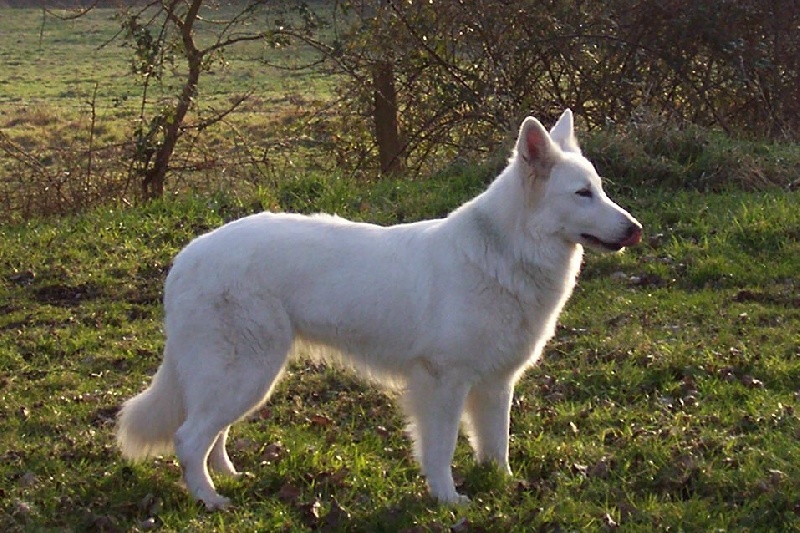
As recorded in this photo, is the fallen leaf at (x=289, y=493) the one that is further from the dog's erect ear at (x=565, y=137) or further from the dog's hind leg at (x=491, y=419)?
the dog's erect ear at (x=565, y=137)

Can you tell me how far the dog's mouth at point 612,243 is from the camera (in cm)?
486

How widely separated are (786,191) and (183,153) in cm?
688

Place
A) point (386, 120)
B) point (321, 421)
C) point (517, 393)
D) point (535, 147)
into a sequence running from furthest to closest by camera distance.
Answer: point (386, 120)
point (517, 393)
point (321, 421)
point (535, 147)

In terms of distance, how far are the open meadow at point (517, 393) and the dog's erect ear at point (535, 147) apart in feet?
4.92

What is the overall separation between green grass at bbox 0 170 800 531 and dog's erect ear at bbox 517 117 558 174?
4.92ft

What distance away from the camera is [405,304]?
16.3 ft

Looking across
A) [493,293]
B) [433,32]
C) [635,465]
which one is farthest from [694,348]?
[433,32]

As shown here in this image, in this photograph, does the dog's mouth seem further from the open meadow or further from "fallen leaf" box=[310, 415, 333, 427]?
"fallen leaf" box=[310, 415, 333, 427]

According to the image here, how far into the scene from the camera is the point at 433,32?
40.6 ft

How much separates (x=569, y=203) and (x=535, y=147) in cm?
31

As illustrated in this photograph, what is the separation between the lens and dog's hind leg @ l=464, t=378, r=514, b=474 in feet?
16.7

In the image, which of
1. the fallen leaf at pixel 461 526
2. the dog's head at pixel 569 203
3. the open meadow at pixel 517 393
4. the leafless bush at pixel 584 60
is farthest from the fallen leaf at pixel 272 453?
the leafless bush at pixel 584 60

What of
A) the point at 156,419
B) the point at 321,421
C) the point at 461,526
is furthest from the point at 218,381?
the point at 461,526

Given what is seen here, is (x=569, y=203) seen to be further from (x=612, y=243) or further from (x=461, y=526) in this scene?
(x=461, y=526)
